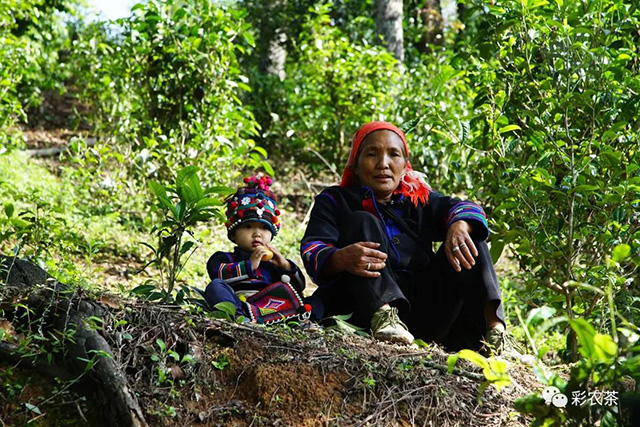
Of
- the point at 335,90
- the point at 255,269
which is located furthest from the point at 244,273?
the point at 335,90

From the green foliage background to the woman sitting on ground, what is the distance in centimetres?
27

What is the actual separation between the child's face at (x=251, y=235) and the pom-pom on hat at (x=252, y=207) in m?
0.03

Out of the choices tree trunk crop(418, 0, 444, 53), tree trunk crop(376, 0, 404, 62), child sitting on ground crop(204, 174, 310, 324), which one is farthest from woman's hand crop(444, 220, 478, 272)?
tree trunk crop(418, 0, 444, 53)

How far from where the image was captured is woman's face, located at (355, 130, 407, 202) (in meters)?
3.82

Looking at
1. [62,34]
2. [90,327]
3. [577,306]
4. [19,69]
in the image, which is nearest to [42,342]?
[90,327]

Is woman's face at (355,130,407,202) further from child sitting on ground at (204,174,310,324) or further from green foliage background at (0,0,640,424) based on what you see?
child sitting on ground at (204,174,310,324)

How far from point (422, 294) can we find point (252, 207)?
0.97m

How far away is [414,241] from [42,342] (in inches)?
74.0

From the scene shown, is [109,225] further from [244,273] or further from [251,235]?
[244,273]

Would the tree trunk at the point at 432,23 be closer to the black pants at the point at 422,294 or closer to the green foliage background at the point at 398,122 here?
the green foliage background at the point at 398,122

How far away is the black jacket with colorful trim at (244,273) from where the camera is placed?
12.2 ft

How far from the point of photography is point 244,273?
3.74 meters

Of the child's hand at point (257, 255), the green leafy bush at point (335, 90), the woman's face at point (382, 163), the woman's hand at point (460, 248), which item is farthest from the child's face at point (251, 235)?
the green leafy bush at point (335, 90)

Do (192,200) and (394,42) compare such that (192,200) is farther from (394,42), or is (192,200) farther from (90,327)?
(394,42)
